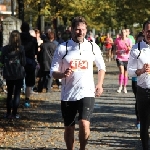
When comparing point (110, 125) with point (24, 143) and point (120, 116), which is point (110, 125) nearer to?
point (120, 116)

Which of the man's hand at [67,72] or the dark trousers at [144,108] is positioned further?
the dark trousers at [144,108]

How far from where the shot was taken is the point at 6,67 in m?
10.3

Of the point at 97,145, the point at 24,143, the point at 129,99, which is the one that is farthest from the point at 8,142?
the point at 129,99

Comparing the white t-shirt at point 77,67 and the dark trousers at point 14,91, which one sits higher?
the white t-shirt at point 77,67

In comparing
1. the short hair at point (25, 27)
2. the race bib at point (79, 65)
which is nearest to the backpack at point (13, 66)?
the short hair at point (25, 27)

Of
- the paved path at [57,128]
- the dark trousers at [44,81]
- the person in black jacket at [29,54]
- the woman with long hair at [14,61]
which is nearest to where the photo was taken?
the paved path at [57,128]

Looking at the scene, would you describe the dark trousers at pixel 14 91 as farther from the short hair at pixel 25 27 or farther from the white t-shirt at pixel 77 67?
the white t-shirt at pixel 77 67

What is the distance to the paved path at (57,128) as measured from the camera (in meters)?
8.18

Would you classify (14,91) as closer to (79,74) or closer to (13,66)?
(13,66)

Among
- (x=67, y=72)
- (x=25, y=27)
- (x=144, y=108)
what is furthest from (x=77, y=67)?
(x=25, y=27)

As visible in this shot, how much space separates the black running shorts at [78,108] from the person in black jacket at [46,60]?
8.82 meters

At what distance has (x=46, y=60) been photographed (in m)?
15.7

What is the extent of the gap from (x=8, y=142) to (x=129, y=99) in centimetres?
637

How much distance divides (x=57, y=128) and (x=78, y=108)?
3.24 meters
